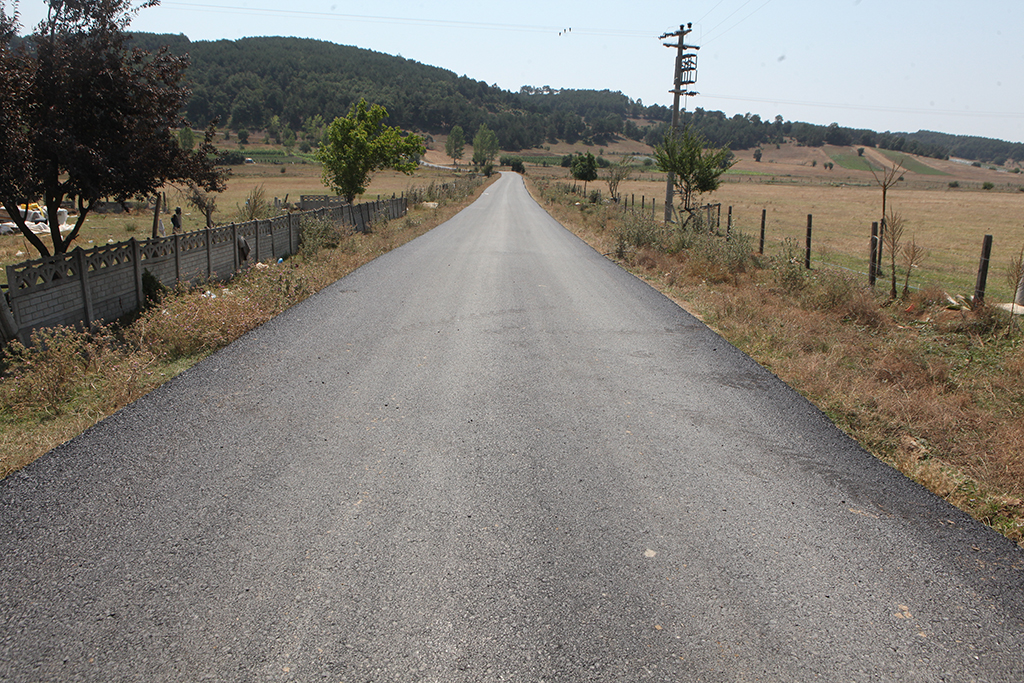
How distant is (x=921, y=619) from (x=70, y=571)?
469cm

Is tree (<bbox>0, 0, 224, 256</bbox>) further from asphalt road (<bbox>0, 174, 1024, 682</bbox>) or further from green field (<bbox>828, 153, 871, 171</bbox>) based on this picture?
green field (<bbox>828, 153, 871, 171</bbox>)

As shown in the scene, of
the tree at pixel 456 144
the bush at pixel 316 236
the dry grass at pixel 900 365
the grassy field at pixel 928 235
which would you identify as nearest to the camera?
the dry grass at pixel 900 365

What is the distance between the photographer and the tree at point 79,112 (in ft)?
26.2

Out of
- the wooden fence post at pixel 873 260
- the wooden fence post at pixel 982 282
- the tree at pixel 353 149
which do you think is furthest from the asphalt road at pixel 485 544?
the tree at pixel 353 149

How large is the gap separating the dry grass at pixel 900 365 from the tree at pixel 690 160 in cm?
1327

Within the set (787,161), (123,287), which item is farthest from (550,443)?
(787,161)

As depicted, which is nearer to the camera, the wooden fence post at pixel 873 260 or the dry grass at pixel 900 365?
the dry grass at pixel 900 365

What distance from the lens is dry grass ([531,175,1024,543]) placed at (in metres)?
4.92

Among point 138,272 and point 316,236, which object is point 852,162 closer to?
point 316,236

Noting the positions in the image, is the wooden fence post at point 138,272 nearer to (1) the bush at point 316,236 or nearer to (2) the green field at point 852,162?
(1) the bush at point 316,236

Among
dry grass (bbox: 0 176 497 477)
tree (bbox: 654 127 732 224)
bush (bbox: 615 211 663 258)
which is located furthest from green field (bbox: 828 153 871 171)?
dry grass (bbox: 0 176 497 477)

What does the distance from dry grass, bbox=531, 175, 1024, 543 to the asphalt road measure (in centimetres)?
38

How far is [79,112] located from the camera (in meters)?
8.77

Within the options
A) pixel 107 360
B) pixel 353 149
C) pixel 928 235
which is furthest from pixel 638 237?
pixel 928 235
